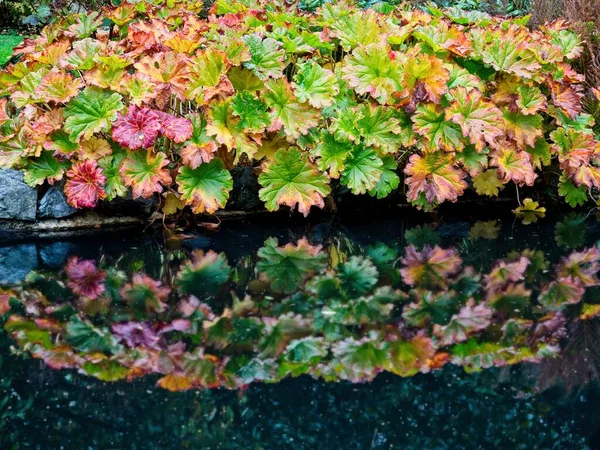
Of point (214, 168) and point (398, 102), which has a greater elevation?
point (398, 102)

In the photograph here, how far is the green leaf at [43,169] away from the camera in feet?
16.1

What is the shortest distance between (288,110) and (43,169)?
159 cm

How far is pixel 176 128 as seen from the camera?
184 inches

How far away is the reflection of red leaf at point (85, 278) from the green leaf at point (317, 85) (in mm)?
1594

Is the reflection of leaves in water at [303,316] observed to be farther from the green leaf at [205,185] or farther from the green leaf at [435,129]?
the green leaf at [435,129]

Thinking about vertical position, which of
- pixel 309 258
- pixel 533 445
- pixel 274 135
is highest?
pixel 533 445

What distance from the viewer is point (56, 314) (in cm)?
371

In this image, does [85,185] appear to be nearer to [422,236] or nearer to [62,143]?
[62,143]

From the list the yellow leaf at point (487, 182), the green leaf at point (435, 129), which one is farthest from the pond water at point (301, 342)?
the green leaf at point (435, 129)

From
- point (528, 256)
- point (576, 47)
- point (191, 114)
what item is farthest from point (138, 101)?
point (576, 47)

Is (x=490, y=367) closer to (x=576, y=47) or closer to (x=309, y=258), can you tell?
(x=309, y=258)

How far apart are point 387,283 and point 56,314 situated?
1.66 m

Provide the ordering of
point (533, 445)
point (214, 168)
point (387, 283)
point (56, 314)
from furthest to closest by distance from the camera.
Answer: point (214, 168) < point (387, 283) < point (56, 314) < point (533, 445)

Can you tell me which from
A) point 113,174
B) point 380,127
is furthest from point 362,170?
point 113,174
